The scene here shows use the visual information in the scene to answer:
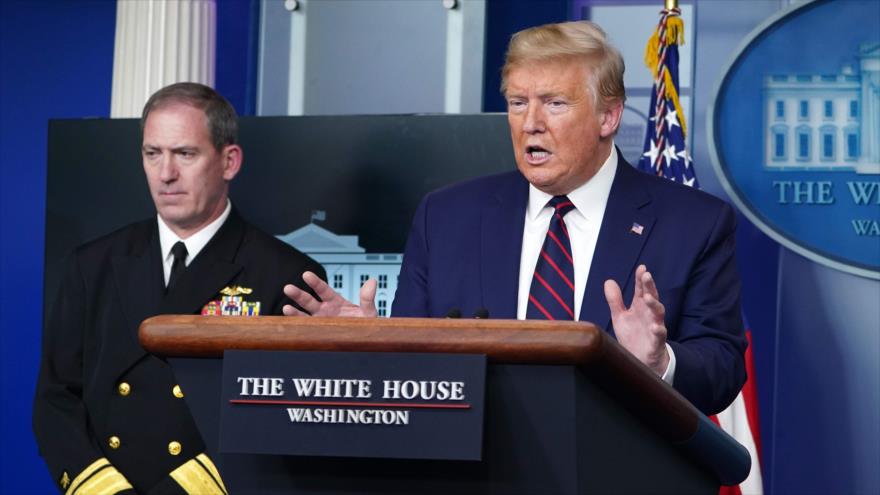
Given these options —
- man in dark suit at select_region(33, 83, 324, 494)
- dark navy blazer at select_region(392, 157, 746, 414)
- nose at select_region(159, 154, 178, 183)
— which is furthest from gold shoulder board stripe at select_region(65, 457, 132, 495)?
dark navy blazer at select_region(392, 157, 746, 414)

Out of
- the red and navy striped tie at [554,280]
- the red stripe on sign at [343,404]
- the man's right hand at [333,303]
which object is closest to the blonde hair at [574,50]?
the red and navy striped tie at [554,280]

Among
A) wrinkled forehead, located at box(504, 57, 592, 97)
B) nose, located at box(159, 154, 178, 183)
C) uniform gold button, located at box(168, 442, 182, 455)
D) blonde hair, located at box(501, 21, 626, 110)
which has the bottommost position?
uniform gold button, located at box(168, 442, 182, 455)

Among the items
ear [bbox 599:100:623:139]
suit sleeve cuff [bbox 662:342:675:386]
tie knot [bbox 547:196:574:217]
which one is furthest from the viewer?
ear [bbox 599:100:623:139]

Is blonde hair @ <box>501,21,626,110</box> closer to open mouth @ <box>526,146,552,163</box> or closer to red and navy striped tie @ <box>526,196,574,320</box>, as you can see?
open mouth @ <box>526,146,552,163</box>

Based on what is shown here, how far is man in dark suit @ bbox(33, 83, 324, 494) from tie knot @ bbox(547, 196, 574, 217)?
40.6 inches

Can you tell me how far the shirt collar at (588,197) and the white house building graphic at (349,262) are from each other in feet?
5.31

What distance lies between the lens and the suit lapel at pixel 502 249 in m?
2.05

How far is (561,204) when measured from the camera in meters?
2.16

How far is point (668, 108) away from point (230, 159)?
4.81 feet

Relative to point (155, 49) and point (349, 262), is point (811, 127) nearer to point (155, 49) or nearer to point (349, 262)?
point (349, 262)

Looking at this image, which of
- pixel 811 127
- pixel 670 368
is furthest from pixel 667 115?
pixel 670 368

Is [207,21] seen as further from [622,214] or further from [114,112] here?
[622,214]

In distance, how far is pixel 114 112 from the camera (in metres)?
4.42

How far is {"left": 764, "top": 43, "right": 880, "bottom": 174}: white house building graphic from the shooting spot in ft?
14.1
